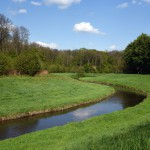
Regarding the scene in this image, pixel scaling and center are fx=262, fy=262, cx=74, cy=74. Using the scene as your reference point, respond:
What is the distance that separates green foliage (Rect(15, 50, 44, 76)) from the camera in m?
53.3

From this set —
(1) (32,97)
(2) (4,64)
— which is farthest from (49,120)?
(2) (4,64)

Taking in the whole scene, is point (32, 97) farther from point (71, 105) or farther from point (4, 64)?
point (4, 64)

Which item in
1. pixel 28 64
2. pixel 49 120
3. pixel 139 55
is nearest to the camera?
pixel 49 120

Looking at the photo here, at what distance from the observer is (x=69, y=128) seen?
19.3 m

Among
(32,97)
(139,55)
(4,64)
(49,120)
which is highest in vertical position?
(139,55)

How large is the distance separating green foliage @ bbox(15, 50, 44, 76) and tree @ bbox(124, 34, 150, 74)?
3579cm

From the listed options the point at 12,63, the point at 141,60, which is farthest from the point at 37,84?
the point at 141,60

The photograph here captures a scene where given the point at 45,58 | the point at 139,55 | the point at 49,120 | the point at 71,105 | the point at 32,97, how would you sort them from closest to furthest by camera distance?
the point at 49,120, the point at 71,105, the point at 32,97, the point at 139,55, the point at 45,58

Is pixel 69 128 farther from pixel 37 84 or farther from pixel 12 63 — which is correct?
pixel 12 63

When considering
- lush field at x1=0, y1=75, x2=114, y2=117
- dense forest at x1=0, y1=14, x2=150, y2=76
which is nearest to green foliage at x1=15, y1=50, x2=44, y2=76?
dense forest at x1=0, y1=14, x2=150, y2=76

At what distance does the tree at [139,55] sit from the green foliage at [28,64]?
1409 inches

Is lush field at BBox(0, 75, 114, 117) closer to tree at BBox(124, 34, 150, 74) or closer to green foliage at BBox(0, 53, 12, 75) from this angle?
green foliage at BBox(0, 53, 12, 75)

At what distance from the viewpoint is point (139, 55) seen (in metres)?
79.6

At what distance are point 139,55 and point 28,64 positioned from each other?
39069 millimetres
